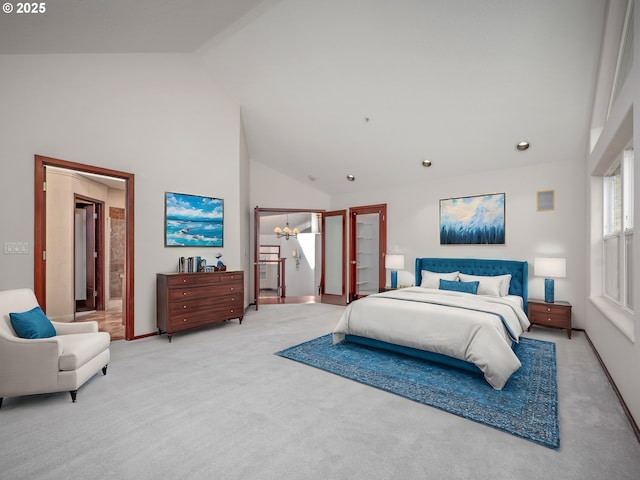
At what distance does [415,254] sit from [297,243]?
4.78 meters

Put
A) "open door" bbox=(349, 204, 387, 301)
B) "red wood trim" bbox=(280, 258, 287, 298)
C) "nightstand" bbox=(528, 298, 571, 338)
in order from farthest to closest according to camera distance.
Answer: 1. "red wood trim" bbox=(280, 258, 287, 298)
2. "open door" bbox=(349, 204, 387, 301)
3. "nightstand" bbox=(528, 298, 571, 338)

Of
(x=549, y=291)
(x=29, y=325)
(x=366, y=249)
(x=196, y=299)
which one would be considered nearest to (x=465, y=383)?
(x=549, y=291)

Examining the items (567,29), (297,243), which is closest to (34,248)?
(567,29)

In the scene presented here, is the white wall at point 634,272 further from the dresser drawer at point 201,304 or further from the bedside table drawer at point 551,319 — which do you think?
the dresser drawer at point 201,304

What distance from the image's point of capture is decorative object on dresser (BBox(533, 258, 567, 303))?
451 centimetres

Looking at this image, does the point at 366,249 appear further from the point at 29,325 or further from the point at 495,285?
the point at 29,325

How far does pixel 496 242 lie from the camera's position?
17.7 ft

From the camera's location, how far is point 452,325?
320 centimetres

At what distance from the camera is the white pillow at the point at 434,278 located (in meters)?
5.30

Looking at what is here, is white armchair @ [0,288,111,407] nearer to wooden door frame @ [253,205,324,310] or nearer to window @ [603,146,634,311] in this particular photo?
wooden door frame @ [253,205,324,310]

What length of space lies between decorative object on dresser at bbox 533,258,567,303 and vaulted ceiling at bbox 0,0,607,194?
1.52m

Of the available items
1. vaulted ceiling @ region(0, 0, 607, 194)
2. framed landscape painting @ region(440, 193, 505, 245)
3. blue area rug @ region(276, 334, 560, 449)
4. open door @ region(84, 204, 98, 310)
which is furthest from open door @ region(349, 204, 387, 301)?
open door @ region(84, 204, 98, 310)

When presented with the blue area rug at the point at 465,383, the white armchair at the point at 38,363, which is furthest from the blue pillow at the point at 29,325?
the blue area rug at the point at 465,383

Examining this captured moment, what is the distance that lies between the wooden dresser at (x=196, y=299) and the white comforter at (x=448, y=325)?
1.83 meters
